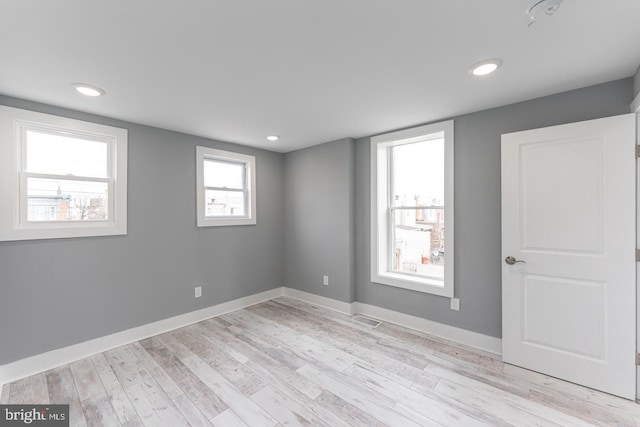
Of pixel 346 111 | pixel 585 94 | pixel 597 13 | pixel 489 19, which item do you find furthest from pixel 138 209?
pixel 585 94

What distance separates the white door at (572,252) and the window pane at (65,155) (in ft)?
12.9

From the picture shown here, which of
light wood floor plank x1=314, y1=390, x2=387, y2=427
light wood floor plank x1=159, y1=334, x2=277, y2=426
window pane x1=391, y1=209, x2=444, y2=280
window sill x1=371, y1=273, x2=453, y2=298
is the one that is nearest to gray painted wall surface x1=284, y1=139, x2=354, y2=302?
window sill x1=371, y1=273, x2=453, y2=298

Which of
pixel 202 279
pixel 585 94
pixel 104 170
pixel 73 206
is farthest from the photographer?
pixel 202 279

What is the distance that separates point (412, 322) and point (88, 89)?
12.6 feet

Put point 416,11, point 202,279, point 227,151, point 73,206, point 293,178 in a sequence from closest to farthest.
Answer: point 416,11 → point 73,206 → point 202,279 → point 227,151 → point 293,178

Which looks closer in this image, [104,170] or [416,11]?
[416,11]

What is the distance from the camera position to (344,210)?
3760 millimetres

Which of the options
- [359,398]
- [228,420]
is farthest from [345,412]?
[228,420]

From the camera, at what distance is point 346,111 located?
2752mm

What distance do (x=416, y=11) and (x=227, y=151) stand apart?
10.1ft

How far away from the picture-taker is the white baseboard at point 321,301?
3750mm

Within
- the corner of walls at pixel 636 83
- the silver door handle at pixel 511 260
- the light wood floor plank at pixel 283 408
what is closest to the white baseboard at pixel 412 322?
the silver door handle at pixel 511 260

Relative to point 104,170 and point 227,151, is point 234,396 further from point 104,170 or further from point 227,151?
point 227,151

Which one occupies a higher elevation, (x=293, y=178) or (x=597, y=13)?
(x=597, y=13)
